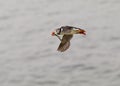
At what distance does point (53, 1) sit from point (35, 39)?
4.19 meters

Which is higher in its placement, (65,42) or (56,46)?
(56,46)

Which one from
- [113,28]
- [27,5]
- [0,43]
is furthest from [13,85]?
[27,5]

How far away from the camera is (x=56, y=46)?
15820mm

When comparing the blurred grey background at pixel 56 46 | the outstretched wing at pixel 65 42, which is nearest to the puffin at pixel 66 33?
the outstretched wing at pixel 65 42

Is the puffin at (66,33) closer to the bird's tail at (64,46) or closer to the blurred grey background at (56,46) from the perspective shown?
the bird's tail at (64,46)

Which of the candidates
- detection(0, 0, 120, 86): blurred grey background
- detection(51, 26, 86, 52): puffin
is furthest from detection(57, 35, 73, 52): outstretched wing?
detection(0, 0, 120, 86): blurred grey background

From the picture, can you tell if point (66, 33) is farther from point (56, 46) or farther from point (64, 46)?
point (56, 46)

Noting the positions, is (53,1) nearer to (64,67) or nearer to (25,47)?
(25,47)

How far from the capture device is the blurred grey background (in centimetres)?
1456

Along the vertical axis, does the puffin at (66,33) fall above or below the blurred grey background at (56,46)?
below

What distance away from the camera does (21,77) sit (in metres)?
14.9

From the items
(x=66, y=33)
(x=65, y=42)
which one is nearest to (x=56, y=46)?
(x=65, y=42)

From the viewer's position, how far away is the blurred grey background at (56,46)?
14562mm

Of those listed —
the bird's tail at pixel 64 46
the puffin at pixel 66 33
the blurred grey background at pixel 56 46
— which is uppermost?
the blurred grey background at pixel 56 46
